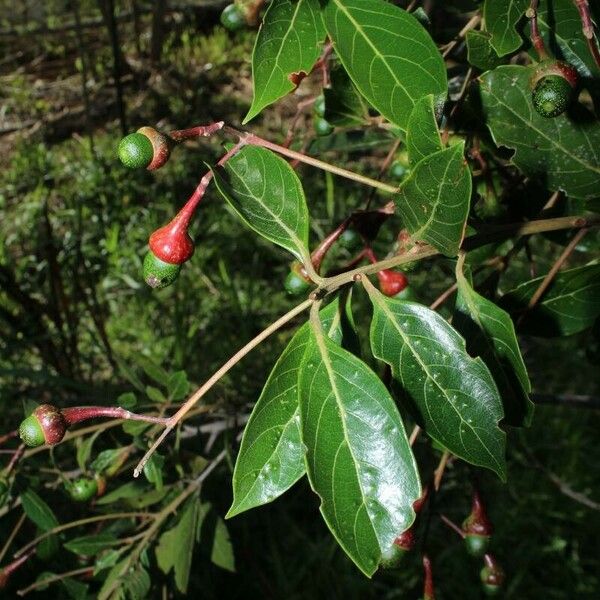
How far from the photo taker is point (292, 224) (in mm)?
854

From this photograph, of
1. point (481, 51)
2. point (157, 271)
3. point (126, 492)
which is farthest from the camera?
point (126, 492)

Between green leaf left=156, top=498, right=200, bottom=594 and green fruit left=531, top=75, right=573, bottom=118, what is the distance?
1.03m

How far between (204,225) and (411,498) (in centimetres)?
312

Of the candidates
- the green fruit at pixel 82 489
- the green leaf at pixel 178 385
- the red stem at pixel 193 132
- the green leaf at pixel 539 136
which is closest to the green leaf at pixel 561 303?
the green leaf at pixel 539 136

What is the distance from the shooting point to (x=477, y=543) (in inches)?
48.3

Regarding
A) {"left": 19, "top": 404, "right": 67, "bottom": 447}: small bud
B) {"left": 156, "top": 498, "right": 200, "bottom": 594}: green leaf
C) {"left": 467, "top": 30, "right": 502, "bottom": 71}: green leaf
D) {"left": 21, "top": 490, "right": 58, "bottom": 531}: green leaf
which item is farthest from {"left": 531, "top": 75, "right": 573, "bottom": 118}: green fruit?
{"left": 21, "top": 490, "right": 58, "bottom": 531}: green leaf

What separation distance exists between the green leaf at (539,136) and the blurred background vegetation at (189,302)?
257mm

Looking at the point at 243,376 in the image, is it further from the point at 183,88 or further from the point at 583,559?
the point at 183,88

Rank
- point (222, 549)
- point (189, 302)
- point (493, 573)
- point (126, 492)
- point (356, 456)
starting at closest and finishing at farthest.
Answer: point (356, 456) → point (493, 573) → point (126, 492) → point (222, 549) → point (189, 302)

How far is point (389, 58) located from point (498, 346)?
1.22 ft

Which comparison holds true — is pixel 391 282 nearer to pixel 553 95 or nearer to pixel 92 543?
pixel 553 95

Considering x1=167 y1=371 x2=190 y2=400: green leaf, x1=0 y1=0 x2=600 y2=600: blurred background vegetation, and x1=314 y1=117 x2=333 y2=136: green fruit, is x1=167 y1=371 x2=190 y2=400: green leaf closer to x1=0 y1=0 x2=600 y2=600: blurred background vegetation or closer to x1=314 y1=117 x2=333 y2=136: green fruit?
x1=0 y1=0 x2=600 y2=600: blurred background vegetation

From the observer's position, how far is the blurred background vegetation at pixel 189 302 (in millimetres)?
2371

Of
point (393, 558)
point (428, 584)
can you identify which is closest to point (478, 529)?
point (428, 584)
